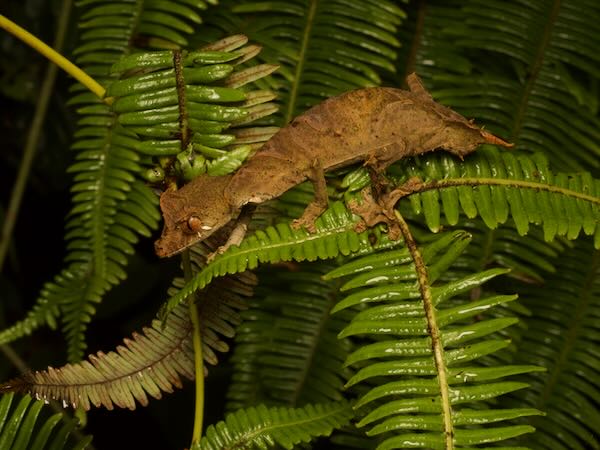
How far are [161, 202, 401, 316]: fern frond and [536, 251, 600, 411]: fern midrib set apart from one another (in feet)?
3.73

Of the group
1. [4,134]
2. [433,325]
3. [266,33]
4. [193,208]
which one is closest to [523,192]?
[433,325]

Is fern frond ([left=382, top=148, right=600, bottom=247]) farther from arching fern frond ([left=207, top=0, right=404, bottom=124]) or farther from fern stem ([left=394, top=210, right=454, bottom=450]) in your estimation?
arching fern frond ([left=207, top=0, right=404, bottom=124])

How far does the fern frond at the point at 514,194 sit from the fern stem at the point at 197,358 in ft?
2.18

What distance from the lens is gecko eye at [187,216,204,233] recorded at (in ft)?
6.41

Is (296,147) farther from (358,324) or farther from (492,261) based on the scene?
(492,261)

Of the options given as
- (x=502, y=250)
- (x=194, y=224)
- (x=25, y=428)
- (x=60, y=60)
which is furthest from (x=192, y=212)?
(x=502, y=250)

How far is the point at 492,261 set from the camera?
266cm

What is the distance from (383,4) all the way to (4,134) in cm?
261

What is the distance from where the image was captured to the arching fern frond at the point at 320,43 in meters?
2.77

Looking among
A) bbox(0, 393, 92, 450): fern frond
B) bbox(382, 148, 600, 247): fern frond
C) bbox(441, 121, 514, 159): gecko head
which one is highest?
bbox(441, 121, 514, 159): gecko head

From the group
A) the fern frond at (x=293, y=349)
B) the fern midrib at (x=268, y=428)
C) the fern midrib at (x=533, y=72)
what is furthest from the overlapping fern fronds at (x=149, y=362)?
the fern midrib at (x=533, y=72)

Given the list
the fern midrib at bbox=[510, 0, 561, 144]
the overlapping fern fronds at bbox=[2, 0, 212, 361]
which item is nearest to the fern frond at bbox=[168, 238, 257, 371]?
the overlapping fern fronds at bbox=[2, 0, 212, 361]

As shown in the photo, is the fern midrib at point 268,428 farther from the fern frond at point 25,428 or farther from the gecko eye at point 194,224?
the gecko eye at point 194,224

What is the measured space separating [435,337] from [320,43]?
1.54m
